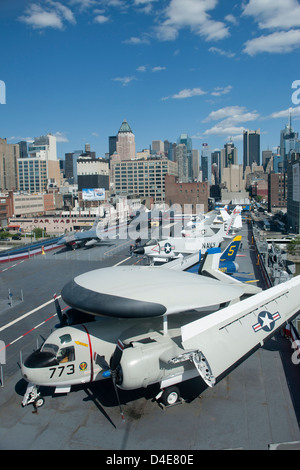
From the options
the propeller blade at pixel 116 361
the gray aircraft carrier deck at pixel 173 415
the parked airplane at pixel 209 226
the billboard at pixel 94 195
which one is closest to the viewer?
the gray aircraft carrier deck at pixel 173 415

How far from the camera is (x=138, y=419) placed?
12.8 metres

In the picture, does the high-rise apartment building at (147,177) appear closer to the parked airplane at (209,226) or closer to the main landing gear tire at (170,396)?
the parked airplane at (209,226)

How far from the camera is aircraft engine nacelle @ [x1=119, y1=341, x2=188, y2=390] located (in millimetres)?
12344

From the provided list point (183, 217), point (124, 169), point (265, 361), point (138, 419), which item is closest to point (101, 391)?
point (138, 419)

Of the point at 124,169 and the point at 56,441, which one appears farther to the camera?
the point at 124,169

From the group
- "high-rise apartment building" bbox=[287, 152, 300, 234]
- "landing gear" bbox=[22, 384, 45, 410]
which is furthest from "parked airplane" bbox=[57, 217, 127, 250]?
"high-rise apartment building" bbox=[287, 152, 300, 234]

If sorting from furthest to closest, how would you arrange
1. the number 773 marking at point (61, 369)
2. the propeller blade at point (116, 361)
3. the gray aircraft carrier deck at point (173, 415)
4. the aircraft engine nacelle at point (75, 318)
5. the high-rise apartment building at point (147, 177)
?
1. the high-rise apartment building at point (147, 177)
2. the aircraft engine nacelle at point (75, 318)
3. the number 773 marking at point (61, 369)
4. the propeller blade at point (116, 361)
5. the gray aircraft carrier deck at point (173, 415)

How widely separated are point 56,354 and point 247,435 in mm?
7735

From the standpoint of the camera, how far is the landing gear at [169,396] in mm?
13383

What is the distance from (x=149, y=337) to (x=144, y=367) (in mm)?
1765

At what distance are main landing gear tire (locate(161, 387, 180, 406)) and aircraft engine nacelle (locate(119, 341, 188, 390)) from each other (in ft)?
2.16

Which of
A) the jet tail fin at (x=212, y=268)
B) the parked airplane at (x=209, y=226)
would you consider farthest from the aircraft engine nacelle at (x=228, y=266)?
the parked airplane at (x=209, y=226)

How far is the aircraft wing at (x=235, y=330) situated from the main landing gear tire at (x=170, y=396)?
185 centimetres
